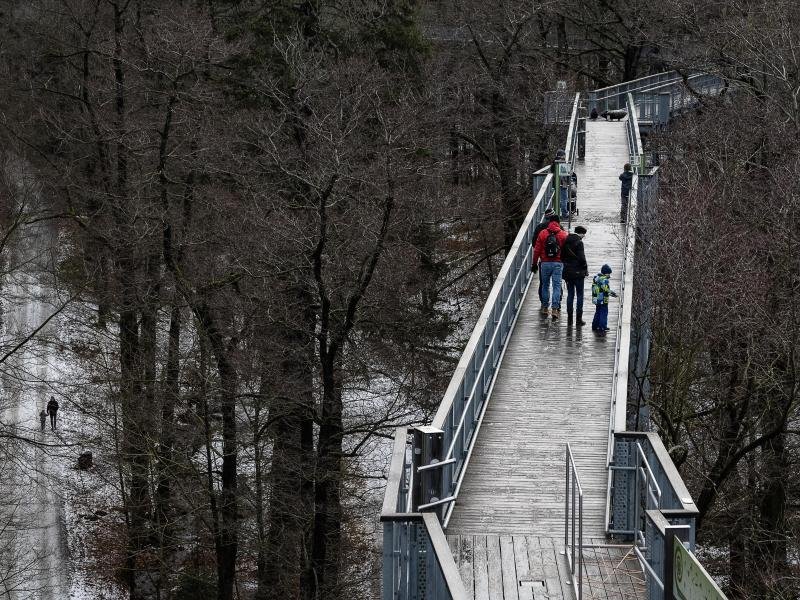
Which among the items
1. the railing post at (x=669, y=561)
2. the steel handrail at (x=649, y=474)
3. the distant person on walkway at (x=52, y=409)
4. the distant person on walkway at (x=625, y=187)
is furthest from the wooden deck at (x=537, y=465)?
the distant person on walkway at (x=52, y=409)

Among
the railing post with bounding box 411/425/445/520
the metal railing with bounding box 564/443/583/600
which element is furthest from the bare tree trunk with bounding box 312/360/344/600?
the metal railing with bounding box 564/443/583/600

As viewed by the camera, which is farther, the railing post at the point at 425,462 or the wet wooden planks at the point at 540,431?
the wet wooden planks at the point at 540,431

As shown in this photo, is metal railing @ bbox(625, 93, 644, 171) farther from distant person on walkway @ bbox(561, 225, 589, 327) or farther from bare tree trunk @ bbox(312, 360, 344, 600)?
distant person on walkway @ bbox(561, 225, 589, 327)

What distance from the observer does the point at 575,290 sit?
66.9ft

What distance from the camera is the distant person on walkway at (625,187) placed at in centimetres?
2765

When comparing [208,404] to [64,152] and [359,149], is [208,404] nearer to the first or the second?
[359,149]

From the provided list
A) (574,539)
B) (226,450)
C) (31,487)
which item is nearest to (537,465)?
(574,539)

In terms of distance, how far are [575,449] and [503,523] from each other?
7.68ft

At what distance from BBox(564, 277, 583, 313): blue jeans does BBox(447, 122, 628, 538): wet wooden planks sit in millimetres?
381

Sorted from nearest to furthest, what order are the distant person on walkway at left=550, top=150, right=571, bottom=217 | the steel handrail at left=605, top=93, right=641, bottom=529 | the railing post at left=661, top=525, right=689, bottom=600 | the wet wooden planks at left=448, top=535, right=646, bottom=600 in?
the railing post at left=661, top=525, right=689, bottom=600
the wet wooden planks at left=448, top=535, right=646, bottom=600
the steel handrail at left=605, top=93, right=641, bottom=529
the distant person on walkway at left=550, top=150, right=571, bottom=217

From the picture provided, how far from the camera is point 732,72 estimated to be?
41.0 m

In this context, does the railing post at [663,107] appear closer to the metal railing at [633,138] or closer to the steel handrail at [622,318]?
the metal railing at [633,138]

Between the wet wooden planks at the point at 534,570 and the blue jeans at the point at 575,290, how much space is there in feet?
24.7

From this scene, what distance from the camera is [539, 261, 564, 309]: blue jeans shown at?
2031cm
